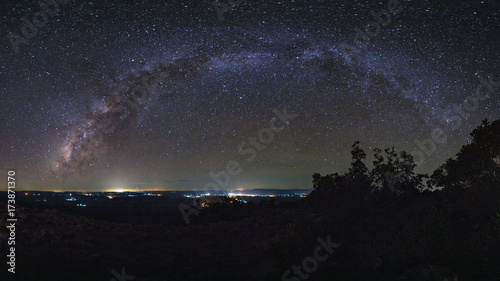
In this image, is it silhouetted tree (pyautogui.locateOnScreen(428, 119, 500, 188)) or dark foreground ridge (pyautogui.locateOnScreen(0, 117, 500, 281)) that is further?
silhouetted tree (pyautogui.locateOnScreen(428, 119, 500, 188))

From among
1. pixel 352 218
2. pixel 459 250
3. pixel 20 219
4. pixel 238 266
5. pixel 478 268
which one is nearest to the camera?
pixel 478 268

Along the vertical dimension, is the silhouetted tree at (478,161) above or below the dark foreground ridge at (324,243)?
above

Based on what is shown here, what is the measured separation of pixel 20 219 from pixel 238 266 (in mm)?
9479

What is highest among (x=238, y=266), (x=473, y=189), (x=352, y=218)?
(x=473, y=189)

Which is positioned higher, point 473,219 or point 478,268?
point 473,219

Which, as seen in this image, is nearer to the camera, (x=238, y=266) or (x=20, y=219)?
(x=238, y=266)

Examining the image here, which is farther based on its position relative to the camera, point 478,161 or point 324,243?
point 478,161

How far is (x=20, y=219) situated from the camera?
45.5 feet

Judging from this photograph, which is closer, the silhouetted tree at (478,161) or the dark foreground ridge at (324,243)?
the dark foreground ridge at (324,243)

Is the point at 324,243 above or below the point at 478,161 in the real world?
below

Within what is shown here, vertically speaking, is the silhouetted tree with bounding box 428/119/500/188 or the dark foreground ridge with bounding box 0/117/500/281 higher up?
the silhouetted tree with bounding box 428/119/500/188

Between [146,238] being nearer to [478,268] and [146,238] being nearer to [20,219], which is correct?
[20,219]

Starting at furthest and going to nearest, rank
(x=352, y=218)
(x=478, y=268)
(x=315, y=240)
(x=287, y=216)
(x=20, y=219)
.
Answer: (x=287, y=216), (x=20, y=219), (x=352, y=218), (x=315, y=240), (x=478, y=268)

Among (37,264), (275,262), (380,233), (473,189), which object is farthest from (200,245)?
(473,189)
